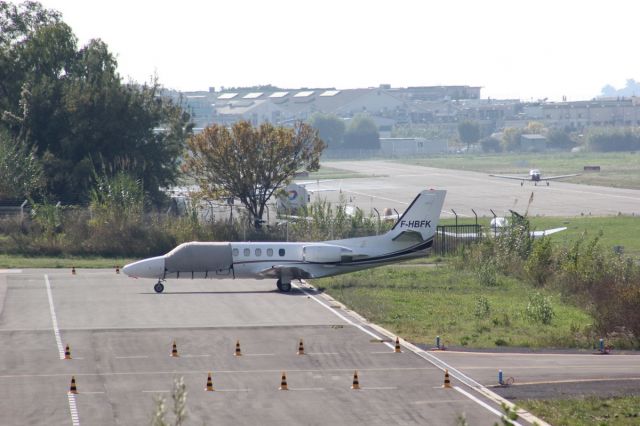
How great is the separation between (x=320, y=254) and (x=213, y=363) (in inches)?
582

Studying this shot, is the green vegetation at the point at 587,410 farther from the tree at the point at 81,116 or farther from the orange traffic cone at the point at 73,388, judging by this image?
the tree at the point at 81,116

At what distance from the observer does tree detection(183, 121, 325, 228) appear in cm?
6512

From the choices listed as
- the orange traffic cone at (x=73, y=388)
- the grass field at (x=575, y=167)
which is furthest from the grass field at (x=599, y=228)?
the grass field at (x=575, y=167)

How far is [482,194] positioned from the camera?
113 meters

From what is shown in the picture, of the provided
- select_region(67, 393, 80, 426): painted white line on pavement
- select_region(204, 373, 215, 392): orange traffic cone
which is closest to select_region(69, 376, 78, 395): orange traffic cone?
select_region(67, 393, 80, 426): painted white line on pavement

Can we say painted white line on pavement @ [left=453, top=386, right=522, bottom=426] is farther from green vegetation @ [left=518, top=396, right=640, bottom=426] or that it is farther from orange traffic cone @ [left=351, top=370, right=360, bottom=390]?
orange traffic cone @ [left=351, top=370, right=360, bottom=390]

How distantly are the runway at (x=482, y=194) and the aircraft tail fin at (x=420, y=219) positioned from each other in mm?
34885

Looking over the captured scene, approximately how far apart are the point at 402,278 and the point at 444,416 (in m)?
24.9

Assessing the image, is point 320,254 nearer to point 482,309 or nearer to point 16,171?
point 482,309

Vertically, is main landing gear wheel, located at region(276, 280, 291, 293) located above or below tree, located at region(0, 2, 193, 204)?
below

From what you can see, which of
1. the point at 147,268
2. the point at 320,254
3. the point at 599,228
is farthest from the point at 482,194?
the point at 147,268

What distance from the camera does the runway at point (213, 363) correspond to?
24.3 m

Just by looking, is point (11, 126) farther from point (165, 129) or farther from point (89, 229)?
point (89, 229)

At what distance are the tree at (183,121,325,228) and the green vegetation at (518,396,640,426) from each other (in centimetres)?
4147
